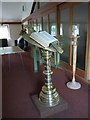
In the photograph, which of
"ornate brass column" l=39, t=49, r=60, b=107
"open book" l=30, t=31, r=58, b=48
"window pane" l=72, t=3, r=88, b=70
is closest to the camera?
"open book" l=30, t=31, r=58, b=48

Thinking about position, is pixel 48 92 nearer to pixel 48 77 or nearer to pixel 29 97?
pixel 48 77

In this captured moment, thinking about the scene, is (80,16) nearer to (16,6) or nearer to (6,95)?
(6,95)

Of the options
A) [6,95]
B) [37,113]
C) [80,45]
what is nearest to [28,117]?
[37,113]

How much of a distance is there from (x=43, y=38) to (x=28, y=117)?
1.89 feet

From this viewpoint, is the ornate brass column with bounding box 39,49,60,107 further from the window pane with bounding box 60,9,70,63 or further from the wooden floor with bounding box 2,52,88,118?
the window pane with bounding box 60,9,70,63

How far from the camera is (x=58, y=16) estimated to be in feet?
9.30

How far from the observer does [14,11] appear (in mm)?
6871

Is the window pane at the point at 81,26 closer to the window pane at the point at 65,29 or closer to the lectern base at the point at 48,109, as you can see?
the window pane at the point at 65,29

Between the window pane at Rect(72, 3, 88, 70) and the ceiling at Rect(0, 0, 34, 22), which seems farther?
the ceiling at Rect(0, 0, 34, 22)

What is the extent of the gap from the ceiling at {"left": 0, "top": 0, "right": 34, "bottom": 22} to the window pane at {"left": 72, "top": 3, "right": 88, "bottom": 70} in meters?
3.82

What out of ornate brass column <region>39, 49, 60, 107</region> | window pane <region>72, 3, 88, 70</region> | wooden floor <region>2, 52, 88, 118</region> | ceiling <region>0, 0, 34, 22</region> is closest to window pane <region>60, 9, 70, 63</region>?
window pane <region>72, 3, 88, 70</region>

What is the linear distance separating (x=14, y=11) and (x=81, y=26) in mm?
5525

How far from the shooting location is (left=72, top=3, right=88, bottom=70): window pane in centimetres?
207

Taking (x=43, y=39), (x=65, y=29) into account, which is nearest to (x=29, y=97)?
(x=43, y=39)
